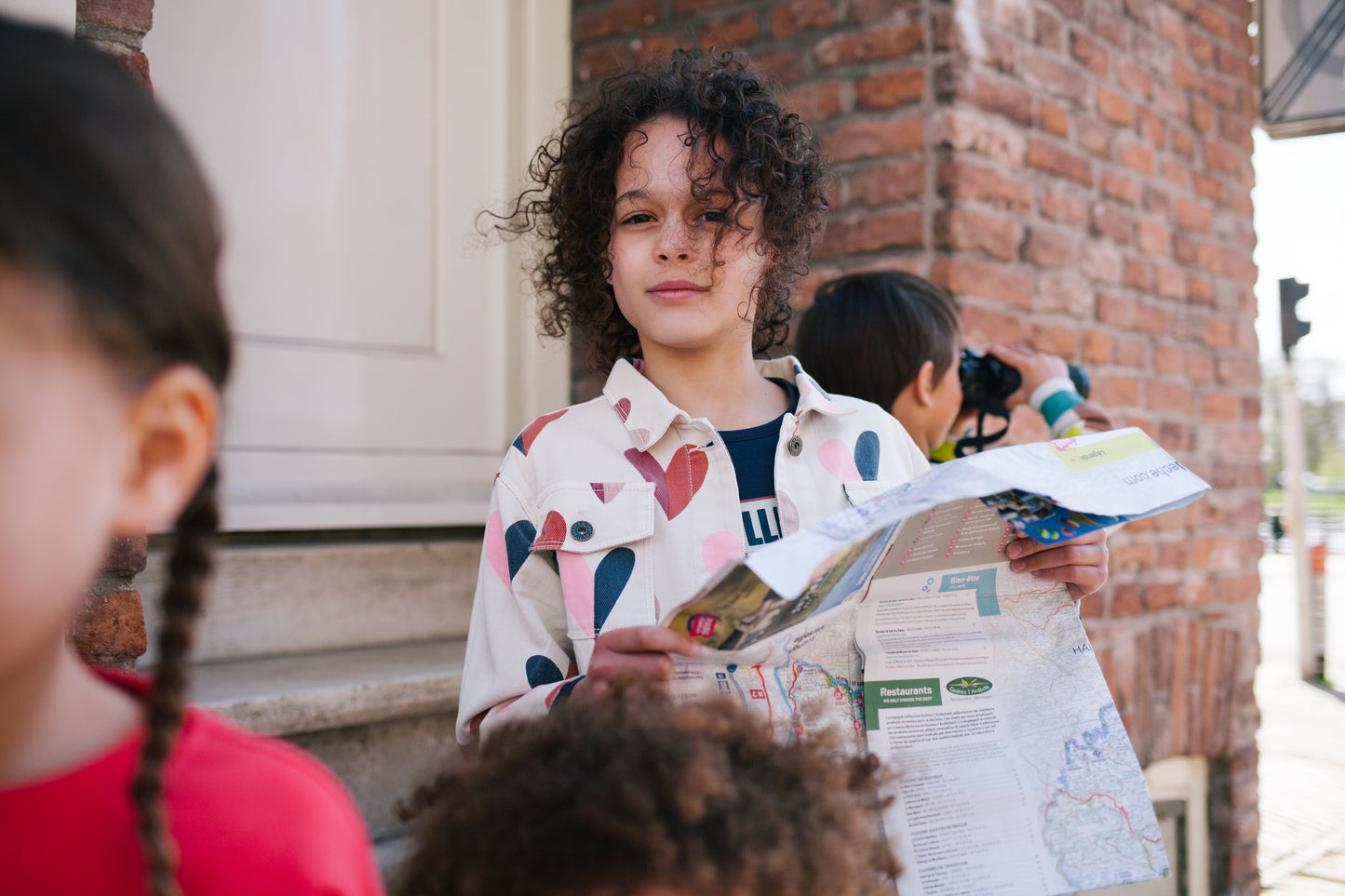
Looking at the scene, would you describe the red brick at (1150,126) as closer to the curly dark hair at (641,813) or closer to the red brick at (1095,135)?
the red brick at (1095,135)

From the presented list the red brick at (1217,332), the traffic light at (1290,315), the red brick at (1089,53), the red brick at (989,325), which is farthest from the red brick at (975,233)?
the traffic light at (1290,315)

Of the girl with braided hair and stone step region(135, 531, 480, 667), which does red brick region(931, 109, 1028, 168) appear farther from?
the girl with braided hair

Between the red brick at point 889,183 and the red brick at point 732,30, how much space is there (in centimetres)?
50

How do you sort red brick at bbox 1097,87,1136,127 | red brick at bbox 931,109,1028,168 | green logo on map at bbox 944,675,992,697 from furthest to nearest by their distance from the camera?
1. red brick at bbox 1097,87,1136,127
2. red brick at bbox 931,109,1028,168
3. green logo on map at bbox 944,675,992,697

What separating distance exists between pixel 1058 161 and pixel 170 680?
8.24ft

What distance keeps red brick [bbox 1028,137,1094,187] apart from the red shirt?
7.68 ft

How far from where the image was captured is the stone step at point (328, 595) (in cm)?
201

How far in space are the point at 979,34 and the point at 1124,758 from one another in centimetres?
179

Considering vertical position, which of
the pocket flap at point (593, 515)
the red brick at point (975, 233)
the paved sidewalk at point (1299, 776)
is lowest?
the paved sidewalk at point (1299, 776)

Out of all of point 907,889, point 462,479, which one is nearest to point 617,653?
point 907,889

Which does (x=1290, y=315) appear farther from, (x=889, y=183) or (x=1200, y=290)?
(x=889, y=183)

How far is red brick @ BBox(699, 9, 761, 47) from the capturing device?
248cm

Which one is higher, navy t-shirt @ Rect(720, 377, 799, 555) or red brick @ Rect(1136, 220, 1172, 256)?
red brick @ Rect(1136, 220, 1172, 256)

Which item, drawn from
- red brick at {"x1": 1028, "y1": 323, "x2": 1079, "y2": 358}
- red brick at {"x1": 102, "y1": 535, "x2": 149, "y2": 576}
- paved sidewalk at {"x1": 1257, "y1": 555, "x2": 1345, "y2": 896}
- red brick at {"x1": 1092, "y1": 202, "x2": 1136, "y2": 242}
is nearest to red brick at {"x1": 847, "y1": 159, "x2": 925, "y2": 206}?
red brick at {"x1": 1028, "y1": 323, "x2": 1079, "y2": 358}
